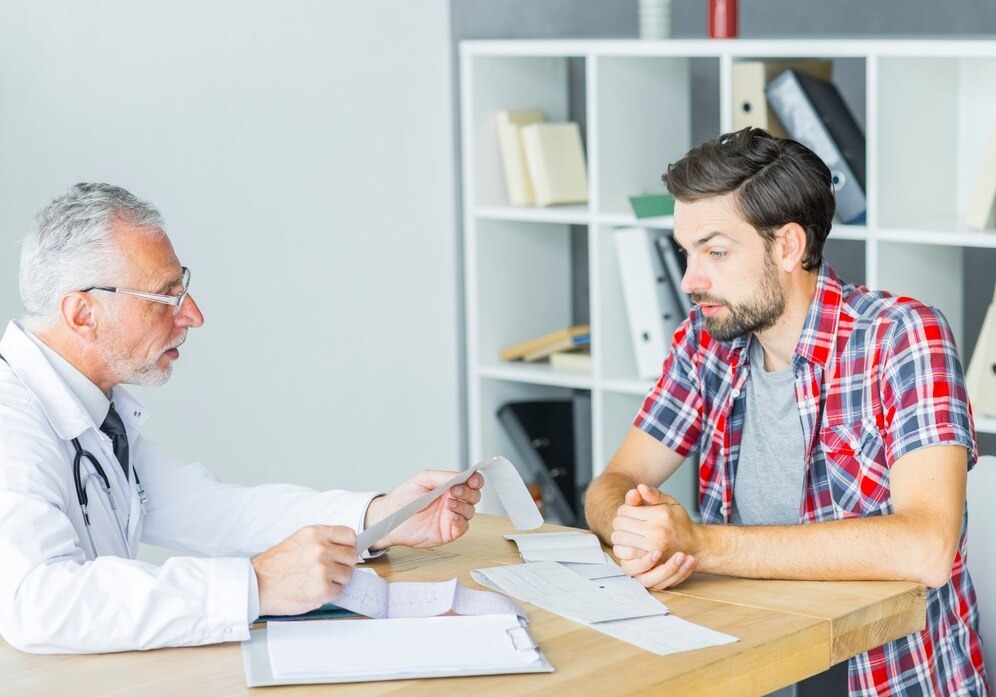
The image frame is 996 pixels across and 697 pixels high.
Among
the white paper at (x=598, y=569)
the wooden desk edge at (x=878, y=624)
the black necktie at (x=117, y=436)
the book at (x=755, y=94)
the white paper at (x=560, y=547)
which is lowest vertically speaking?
the wooden desk edge at (x=878, y=624)

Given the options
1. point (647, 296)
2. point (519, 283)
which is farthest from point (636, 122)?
point (519, 283)

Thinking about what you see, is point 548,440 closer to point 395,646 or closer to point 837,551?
point 837,551

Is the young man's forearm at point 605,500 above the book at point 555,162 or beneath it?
beneath

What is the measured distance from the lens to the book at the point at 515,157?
12.8 feet

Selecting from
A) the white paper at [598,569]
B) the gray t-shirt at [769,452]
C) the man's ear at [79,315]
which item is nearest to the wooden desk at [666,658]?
the white paper at [598,569]

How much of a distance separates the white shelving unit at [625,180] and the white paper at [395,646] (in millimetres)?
1707

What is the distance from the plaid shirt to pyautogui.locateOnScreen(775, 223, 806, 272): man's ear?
0.04m

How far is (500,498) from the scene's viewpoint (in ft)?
6.71

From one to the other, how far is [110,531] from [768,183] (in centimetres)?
114

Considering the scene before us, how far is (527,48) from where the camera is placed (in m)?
3.78

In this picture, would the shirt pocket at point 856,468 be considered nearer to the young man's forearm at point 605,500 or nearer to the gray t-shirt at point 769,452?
the gray t-shirt at point 769,452

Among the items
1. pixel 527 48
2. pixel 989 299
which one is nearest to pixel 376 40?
pixel 527 48

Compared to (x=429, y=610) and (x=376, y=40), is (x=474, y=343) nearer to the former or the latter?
(x=376, y=40)

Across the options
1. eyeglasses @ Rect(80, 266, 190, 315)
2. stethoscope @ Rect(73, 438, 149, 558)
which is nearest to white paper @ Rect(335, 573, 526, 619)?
stethoscope @ Rect(73, 438, 149, 558)
